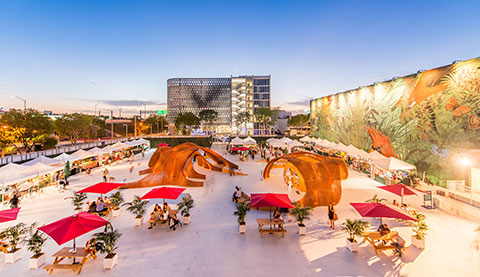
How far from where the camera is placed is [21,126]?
26531 mm

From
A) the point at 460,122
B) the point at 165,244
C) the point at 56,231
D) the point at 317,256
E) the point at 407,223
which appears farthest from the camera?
the point at 460,122

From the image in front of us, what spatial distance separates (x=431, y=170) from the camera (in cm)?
1841

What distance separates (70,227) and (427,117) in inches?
983

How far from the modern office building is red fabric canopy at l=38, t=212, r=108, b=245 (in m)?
81.5

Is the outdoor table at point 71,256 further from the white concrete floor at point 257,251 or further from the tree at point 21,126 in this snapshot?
the tree at point 21,126

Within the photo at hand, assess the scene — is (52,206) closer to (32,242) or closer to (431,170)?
(32,242)

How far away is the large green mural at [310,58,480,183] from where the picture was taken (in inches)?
633

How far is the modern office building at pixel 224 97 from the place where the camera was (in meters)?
87.9

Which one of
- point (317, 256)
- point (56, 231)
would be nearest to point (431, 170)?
point (317, 256)

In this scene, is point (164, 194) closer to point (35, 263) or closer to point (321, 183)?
point (35, 263)

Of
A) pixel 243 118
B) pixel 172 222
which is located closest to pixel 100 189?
pixel 172 222

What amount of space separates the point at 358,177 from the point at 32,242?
881 inches

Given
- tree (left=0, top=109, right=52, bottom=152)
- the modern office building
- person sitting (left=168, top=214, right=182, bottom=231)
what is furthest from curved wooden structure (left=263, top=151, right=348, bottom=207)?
the modern office building

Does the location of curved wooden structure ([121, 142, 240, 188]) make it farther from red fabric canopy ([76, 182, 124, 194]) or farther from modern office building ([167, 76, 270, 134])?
modern office building ([167, 76, 270, 134])
